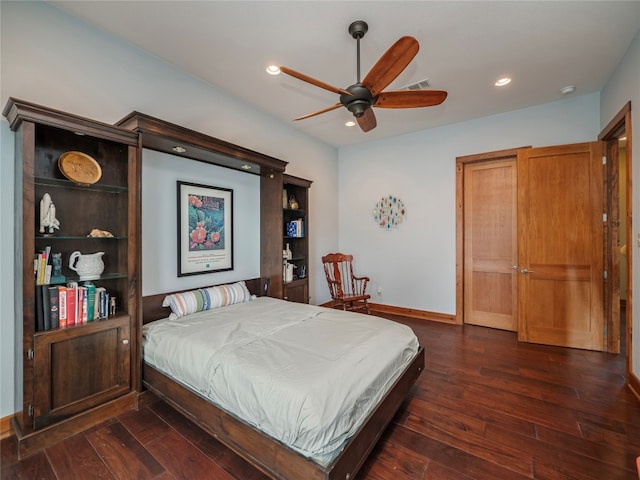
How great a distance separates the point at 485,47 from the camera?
2475 mm

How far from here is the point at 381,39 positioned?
7.72ft

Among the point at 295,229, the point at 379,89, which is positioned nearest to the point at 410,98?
the point at 379,89

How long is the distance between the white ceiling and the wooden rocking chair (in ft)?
7.76

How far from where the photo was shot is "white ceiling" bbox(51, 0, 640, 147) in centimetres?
206

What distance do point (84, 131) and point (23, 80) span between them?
578mm

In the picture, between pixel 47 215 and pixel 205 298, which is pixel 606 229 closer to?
pixel 205 298

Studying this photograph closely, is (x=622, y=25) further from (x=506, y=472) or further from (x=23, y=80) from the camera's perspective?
(x=23, y=80)

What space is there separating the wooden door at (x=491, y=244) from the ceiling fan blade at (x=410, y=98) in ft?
7.99

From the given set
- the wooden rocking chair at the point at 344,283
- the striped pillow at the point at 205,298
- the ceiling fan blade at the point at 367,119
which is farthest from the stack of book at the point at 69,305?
the wooden rocking chair at the point at 344,283

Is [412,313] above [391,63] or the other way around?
the other way around

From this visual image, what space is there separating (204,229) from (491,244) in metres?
3.91

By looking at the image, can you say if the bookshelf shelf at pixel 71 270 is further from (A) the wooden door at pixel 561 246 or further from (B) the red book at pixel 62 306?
(A) the wooden door at pixel 561 246

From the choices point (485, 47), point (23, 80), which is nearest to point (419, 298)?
point (485, 47)

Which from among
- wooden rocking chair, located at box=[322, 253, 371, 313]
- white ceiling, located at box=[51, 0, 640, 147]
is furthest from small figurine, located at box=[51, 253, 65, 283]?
wooden rocking chair, located at box=[322, 253, 371, 313]
